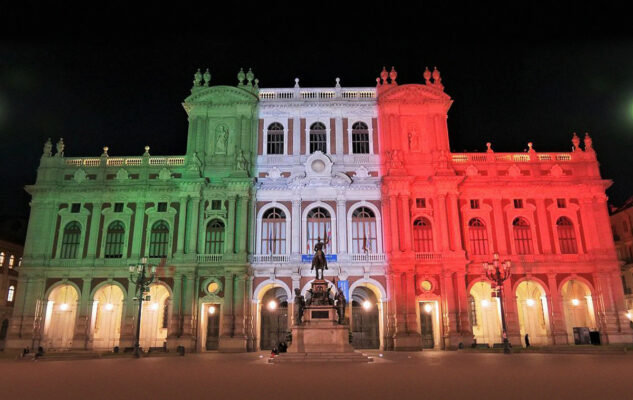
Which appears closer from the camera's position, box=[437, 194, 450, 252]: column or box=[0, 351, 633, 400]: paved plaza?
box=[0, 351, 633, 400]: paved plaza

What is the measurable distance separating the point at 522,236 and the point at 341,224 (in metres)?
14.4

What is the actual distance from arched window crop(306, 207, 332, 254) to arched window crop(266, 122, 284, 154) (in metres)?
6.18

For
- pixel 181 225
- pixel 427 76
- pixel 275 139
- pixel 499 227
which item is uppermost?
pixel 427 76

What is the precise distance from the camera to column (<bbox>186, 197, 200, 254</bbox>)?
3678cm

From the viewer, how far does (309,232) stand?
3812 centimetres

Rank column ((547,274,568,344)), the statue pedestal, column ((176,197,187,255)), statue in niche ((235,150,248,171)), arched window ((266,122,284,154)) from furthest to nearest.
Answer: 1. arched window ((266,122,284,154))
2. statue in niche ((235,150,248,171))
3. column ((176,197,187,255))
4. column ((547,274,568,344))
5. the statue pedestal

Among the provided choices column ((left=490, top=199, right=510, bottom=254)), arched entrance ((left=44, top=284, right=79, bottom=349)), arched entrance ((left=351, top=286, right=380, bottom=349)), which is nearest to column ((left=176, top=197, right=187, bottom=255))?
arched entrance ((left=44, top=284, right=79, bottom=349))

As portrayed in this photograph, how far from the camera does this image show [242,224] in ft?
122

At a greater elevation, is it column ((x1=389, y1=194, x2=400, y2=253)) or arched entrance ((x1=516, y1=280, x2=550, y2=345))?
column ((x1=389, y1=194, x2=400, y2=253))

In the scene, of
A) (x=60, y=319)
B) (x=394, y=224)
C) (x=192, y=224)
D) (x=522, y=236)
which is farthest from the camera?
(x=60, y=319)

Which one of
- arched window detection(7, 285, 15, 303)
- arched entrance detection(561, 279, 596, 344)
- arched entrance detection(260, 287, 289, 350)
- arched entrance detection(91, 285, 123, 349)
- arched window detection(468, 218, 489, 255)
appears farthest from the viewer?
arched window detection(7, 285, 15, 303)

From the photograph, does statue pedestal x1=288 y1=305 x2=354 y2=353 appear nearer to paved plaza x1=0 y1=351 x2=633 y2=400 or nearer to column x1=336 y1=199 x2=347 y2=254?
paved plaza x1=0 y1=351 x2=633 y2=400

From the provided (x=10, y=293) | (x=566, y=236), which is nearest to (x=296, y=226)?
(x=566, y=236)

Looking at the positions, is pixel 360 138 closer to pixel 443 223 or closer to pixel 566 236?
pixel 443 223
